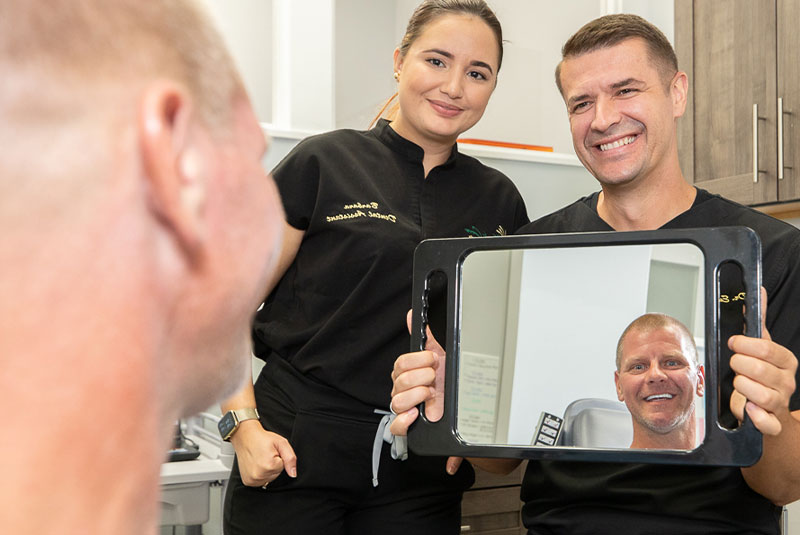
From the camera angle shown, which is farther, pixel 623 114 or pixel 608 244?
pixel 623 114

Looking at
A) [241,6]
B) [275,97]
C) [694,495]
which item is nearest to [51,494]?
[694,495]

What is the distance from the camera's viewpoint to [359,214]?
4.40 feet

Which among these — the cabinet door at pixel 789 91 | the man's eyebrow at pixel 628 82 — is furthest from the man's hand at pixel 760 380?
the cabinet door at pixel 789 91

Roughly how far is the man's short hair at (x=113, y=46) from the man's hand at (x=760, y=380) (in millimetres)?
790

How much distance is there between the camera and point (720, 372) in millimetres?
933

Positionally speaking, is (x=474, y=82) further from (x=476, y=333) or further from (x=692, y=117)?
(x=692, y=117)

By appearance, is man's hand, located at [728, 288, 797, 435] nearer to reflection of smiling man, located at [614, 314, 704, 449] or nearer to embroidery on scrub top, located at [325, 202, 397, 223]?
reflection of smiling man, located at [614, 314, 704, 449]

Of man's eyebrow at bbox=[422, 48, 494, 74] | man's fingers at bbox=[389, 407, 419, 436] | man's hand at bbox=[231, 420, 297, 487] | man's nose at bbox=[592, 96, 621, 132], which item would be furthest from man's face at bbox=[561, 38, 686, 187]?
man's hand at bbox=[231, 420, 297, 487]

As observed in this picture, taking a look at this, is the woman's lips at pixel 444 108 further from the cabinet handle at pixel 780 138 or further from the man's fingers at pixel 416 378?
the cabinet handle at pixel 780 138

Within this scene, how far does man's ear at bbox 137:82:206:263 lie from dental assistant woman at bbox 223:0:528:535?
1.05m

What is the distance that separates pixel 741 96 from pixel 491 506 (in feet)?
4.31

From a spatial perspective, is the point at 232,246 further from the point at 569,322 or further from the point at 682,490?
the point at 682,490

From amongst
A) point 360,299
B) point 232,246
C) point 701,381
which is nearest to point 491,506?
point 360,299

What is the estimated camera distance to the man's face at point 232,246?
0.81ft
